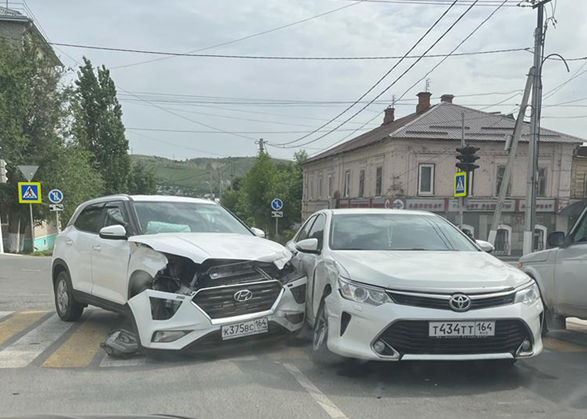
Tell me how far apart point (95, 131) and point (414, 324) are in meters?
46.2

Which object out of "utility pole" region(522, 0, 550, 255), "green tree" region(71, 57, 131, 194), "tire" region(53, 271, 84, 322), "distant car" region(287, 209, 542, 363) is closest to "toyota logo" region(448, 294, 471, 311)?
"distant car" region(287, 209, 542, 363)

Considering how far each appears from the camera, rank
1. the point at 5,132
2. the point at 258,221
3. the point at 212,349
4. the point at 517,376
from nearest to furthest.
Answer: the point at 517,376 → the point at 212,349 → the point at 5,132 → the point at 258,221

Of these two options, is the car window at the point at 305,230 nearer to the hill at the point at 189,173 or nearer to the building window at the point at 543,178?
the building window at the point at 543,178

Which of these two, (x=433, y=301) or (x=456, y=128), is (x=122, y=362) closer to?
(x=433, y=301)

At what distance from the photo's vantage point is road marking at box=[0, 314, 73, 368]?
5238mm

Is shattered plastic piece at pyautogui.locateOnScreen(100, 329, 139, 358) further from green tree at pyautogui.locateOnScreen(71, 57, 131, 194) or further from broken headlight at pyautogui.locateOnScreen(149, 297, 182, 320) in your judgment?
green tree at pyautogui.locateOnScreen(71, 57, 131, 194)

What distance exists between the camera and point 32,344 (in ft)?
19.4

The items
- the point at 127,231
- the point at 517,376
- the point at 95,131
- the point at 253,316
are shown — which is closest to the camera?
the point at 517,376

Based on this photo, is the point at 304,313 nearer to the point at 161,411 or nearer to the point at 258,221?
the point at 161,411

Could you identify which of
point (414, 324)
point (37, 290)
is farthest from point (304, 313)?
point (37, 290)

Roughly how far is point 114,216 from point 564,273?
18.0 ft

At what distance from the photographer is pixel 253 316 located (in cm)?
522

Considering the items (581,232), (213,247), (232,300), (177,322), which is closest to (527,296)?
(581,232)

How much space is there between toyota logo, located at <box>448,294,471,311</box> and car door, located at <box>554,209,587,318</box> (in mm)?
2248
